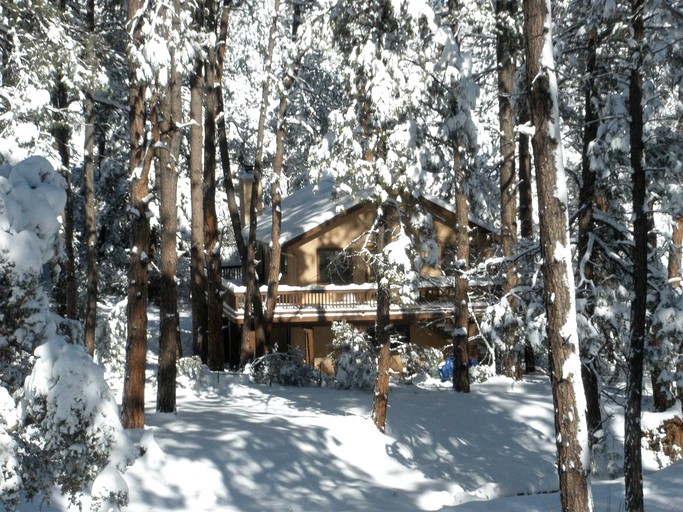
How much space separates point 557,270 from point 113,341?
20.5 metres

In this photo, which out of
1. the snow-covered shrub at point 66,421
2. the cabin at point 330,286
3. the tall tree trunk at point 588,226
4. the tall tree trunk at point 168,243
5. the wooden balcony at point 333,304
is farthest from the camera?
the cabin at point 330,286

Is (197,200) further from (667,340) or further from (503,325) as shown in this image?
(667,340)

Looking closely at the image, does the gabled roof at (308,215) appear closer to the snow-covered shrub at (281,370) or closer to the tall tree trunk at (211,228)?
the tall tree trunk at (211,228)

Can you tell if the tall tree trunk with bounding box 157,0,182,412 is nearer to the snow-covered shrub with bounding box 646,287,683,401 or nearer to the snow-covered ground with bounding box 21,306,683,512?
the snow-covered ground with bounding box 21,306,683,512

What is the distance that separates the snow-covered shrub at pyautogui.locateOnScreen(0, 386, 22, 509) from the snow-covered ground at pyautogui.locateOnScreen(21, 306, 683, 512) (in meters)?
3.37

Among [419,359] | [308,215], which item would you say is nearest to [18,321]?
[419,359]

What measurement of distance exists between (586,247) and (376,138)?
189 inches

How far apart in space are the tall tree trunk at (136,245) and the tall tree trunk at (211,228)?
37.8 feet

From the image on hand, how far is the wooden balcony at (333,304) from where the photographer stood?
29703 millimetres

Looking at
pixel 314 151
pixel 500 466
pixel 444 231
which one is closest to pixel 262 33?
pixel 444 231

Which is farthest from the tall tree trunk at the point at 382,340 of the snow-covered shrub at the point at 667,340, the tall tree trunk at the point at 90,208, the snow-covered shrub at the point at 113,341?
the snow-covered shrub at the point at 113,341

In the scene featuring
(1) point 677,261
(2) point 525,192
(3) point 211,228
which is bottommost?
(1) point 677,261

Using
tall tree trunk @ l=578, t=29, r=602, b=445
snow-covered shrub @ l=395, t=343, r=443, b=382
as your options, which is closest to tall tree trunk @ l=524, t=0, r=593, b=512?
tall tree trunk @ l=578, t=29, r=602, b=445

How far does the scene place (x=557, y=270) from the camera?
7.99 m
